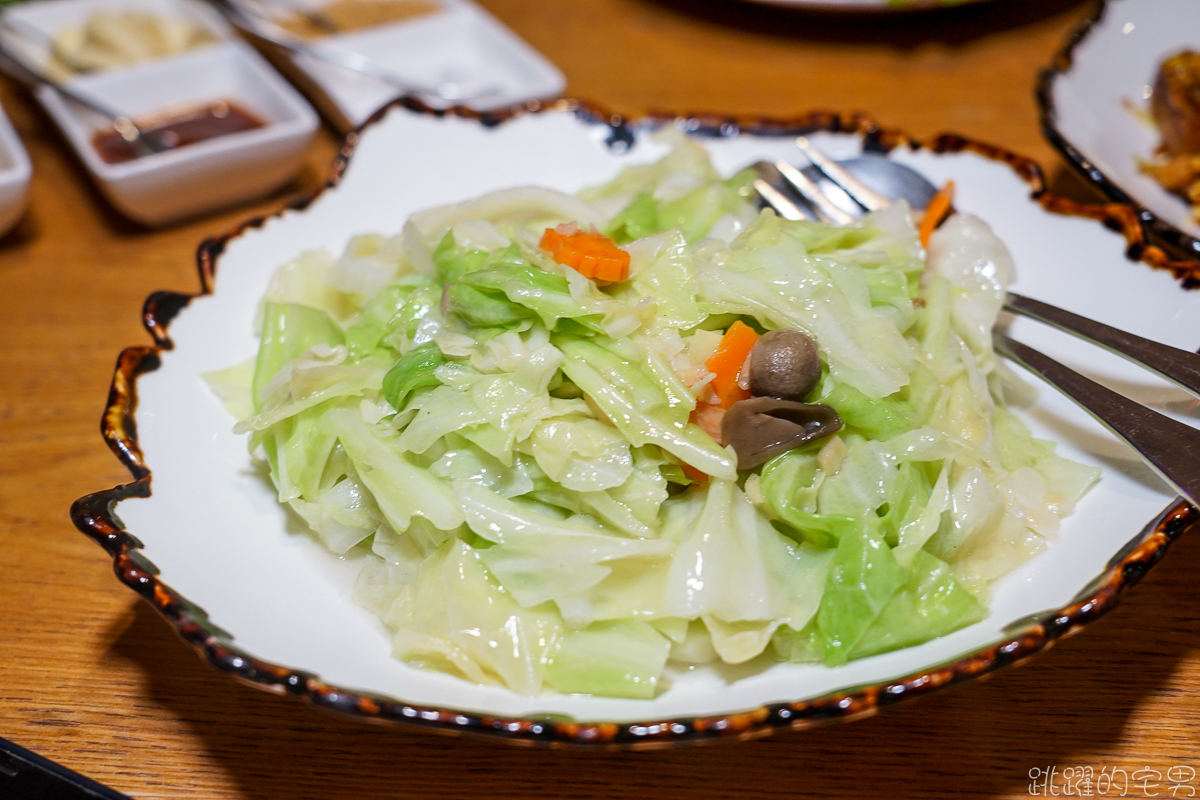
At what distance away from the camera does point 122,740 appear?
178 cm

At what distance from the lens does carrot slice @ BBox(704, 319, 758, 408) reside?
1.87 metres

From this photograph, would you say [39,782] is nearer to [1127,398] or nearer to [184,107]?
[1127,398]

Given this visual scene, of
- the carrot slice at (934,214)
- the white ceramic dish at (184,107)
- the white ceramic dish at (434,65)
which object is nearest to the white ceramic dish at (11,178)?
the white ceramic dish at (184,107)

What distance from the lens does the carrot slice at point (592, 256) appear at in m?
1.96

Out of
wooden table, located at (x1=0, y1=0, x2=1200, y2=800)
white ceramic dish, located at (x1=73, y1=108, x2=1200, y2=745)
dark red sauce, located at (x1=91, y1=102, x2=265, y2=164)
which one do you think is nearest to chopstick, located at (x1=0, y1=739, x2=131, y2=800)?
wooden table, located at (x1=0, y1=0, x2=1200, y2=800)

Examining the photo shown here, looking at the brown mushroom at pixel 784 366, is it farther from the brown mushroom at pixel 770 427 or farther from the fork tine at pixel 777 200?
the fork tine at pixel 777 200

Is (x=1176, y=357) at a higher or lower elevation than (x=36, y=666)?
higher

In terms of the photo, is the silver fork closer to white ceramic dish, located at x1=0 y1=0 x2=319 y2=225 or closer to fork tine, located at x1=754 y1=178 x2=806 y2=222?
fork tine, located at x1=754 y1=178 x2=806 y2=222

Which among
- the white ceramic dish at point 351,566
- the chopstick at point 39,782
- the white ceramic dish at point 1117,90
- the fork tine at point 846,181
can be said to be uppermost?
the white ceramic dish at point 1117,90

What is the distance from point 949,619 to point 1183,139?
2311 millimetres

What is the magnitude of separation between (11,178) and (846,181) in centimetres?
262

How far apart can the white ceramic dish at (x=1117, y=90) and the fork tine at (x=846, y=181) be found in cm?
62

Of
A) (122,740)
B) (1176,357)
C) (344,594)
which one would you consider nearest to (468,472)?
(344,594)

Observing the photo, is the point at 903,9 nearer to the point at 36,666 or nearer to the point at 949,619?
the point at 949,619
